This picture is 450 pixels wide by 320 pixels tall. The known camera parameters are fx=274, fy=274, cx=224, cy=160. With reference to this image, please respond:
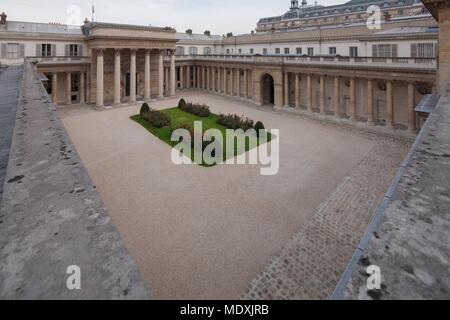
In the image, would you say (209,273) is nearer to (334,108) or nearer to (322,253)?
(322,253)

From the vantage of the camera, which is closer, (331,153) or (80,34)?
(331,153)

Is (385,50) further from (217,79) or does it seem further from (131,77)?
(131,77)

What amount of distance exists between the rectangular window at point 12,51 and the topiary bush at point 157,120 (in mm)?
22942

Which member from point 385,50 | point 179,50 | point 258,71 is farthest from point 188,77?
point 385,50

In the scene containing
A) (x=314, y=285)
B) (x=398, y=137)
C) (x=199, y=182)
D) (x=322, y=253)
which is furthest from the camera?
(x=398, y=137)

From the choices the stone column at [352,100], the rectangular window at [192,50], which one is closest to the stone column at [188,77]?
the rectangular window at [192,50]

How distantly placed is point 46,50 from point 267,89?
1270 inches

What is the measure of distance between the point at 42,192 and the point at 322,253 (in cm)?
915

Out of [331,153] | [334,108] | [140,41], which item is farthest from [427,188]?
[140,41]

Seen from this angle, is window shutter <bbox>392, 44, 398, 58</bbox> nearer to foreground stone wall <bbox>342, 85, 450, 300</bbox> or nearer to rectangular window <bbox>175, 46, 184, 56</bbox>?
foreground stone wall <bbox>342, 85, 450, 300</bbox>

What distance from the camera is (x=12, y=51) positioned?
36.8 metres

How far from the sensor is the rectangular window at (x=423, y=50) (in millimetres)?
25545

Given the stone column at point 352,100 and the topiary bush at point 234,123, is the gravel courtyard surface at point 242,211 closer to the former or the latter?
the topiary bush at point 234,123

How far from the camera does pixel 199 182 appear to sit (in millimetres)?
16266
